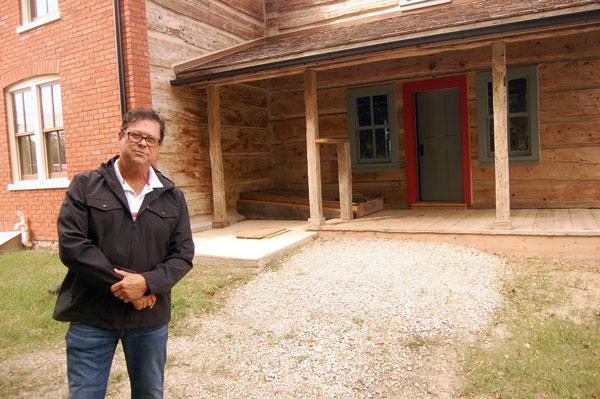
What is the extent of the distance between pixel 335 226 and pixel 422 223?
1.38 meters

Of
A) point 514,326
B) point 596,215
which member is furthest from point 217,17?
point 514,326

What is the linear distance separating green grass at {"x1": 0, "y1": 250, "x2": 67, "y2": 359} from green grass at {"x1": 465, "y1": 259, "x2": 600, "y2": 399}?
3.73 metres

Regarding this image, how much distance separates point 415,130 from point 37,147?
282 inches

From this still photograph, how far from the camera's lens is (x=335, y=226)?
25.7 feet

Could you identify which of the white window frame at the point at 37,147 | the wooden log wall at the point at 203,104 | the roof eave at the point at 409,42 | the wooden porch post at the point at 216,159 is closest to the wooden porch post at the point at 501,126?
the roof eave at the point at 409,42

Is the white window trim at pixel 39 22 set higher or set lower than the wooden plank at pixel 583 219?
higher

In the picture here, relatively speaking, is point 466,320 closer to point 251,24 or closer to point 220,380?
point 220,380

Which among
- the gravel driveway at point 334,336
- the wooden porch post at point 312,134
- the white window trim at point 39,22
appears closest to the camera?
the gravel driveway at point 334,336

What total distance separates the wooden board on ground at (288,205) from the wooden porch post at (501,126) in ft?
8.82

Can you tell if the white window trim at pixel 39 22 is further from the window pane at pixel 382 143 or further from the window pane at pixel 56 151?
the window pane at pixel 382 143

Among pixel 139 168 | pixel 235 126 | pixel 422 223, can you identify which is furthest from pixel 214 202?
pixel 139 168

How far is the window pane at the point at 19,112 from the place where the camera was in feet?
30.0

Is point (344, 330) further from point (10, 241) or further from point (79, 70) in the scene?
point (10, 241)

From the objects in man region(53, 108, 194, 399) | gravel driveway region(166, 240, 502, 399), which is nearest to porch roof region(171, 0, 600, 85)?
gravel driveway region(166, 240, 502, 399)
